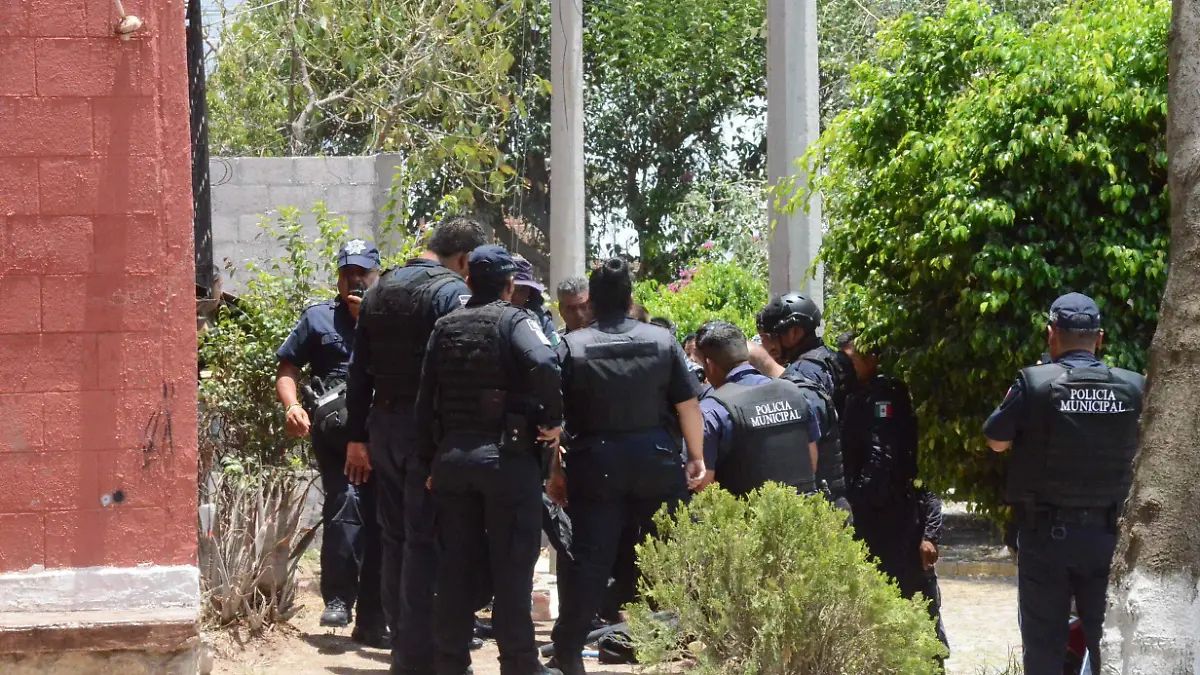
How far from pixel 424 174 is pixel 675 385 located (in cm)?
1124

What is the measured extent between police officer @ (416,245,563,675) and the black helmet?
1.77m

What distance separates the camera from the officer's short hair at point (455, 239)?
6.42m

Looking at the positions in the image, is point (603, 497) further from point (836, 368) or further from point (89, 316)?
point (89, 316)

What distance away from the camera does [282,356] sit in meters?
7.20

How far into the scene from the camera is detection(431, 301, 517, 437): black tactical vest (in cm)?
571

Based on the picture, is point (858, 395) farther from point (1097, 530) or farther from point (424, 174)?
point (424, 174)

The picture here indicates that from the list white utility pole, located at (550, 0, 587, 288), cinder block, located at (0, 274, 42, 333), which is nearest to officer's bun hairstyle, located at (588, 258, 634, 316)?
cinder block, located at (0, 274, 42, 333)

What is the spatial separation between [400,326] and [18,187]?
5.59ft

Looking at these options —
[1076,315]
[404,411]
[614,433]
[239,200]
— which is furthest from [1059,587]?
[239,200]

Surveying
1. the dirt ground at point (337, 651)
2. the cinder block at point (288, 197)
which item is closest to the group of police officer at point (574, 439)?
the dirt ground at point (337, 651)

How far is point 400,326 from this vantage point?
6.21 meters

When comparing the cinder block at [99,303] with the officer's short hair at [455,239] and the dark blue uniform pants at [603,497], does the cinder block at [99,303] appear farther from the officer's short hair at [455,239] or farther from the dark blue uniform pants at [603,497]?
the dark blue uniform pants at [603,497]

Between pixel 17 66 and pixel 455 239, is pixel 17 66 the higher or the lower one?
the higher one

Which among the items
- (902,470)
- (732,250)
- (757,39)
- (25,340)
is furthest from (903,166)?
(757,39)
